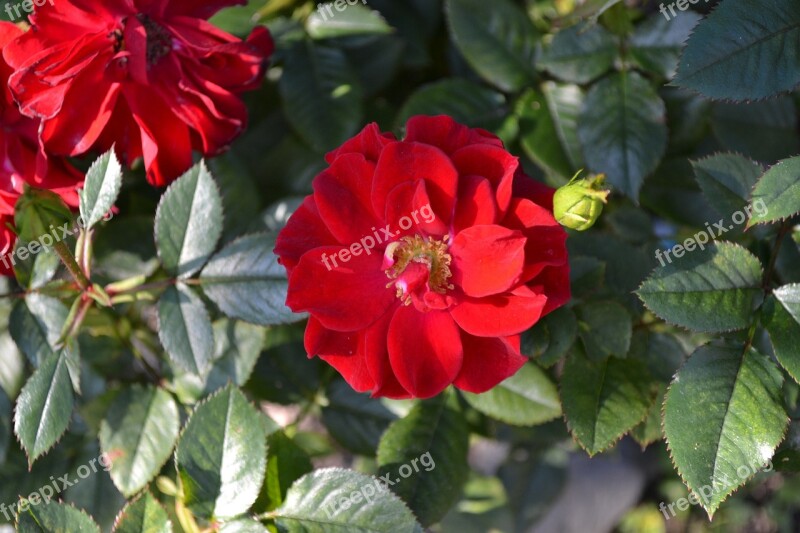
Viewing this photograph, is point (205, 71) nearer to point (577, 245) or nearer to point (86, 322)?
point (86, 322)

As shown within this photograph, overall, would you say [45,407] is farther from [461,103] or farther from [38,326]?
[461,103]

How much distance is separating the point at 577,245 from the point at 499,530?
0.86 metres

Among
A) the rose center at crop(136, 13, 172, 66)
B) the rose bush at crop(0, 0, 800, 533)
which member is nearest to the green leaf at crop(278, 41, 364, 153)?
the rose bush at crop(0, 0, 800, 533)

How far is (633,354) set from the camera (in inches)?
39.4

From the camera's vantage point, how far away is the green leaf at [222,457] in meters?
0.90

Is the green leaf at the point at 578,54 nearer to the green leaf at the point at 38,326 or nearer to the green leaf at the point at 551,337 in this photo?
the green leaf at the point at 551,337

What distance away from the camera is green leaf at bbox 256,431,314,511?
3.16ft

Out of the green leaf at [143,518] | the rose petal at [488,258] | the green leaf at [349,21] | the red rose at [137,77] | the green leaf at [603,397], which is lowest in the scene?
the green leaf at [603,397]

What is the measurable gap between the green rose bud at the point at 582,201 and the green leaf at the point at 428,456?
0.46 metres

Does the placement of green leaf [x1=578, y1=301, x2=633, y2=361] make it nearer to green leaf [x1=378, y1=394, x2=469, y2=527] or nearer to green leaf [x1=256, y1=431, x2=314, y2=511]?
green leaf [x1=378, y1=394, x2=469, y2=527]

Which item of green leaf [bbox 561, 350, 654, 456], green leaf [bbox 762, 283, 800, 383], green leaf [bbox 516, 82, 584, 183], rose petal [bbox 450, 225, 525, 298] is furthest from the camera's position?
green leaf [bbox 516, 82, 584, 183]

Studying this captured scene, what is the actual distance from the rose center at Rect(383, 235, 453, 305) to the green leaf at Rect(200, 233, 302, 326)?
181 mm

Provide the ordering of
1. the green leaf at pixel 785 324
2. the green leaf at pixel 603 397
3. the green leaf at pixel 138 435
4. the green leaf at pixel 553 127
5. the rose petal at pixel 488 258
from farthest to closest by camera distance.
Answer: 1. the green leaf at pixel 553 127
2. the green leaf at pixel 138 435
3. the green leaf at pixel 603 397
4. the green leaf at pixel 785 324
5. the rose petal at pixel 488 258

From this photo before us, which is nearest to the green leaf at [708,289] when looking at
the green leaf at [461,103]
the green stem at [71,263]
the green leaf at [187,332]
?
the green leaf at [461,103]
